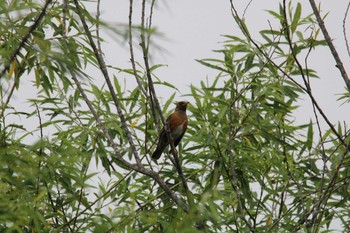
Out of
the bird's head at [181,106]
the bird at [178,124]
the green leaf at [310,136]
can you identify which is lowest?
the green leaf at [310,136]

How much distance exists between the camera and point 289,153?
17.0 ft

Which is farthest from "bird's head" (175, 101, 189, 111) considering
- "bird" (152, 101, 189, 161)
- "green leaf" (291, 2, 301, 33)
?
"green leaf" (291, 2, 301, 33)

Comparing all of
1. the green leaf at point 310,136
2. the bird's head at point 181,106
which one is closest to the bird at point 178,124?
the bird's head at point 181,106

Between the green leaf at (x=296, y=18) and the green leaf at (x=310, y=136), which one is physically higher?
the green leaf at (x=296, y=18)

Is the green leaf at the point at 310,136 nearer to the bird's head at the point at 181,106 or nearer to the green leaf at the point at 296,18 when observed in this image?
the green leaf at the point at 296,18

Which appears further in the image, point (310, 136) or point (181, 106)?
point (181, 106)

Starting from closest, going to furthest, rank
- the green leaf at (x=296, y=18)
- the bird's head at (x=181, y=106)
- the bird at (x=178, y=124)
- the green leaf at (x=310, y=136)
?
1. the green leaf at (x=310, y=136)
2. the green leaf at (x=296, y=18)
3. the bird at (x=178, y=124)
4. the bird's head at (x=181, y=106)

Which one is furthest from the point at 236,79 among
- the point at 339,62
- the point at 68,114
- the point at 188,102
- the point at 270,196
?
the point at 339,62

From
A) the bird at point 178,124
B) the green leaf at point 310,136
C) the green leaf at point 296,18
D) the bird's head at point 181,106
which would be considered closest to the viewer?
the green leaf at point 310,136

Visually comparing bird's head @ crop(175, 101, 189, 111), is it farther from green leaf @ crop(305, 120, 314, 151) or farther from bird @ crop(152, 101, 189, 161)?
green leaf @ crop(305, 120, 314, 151)

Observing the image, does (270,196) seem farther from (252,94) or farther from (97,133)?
(97,133)

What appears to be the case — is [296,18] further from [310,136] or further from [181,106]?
[181,106]

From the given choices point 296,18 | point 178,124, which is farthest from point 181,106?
point 296,18

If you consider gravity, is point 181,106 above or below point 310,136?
above
